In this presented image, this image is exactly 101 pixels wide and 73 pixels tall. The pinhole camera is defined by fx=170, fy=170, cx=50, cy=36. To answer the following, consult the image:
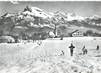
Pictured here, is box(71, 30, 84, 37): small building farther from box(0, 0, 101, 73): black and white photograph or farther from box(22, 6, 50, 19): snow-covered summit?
box(22, 6, 50, 19): snow-covered summit

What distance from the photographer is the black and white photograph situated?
4309 millimetres

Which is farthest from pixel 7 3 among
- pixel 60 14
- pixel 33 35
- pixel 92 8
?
pixel 92 8

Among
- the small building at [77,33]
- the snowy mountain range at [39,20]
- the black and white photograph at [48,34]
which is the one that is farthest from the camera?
the snowy mountain range at [39,20]

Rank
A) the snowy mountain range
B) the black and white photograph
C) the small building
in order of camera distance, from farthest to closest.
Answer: the snowy mountain range
the small building
the black and white photograph

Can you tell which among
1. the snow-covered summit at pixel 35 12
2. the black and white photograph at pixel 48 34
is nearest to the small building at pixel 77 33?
the black and white photograph at pixel 48 34

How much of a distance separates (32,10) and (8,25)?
78 cm

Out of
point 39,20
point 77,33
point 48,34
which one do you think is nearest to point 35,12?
point 39,20

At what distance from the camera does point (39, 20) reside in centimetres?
465

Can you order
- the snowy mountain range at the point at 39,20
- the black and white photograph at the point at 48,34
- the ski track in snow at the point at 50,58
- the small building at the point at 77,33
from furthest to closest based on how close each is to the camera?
1. the snowy mountain range at the point at 39,20
2. the small building at the point at 77,33
3. the black and white photograph at the point at 48,34
4. the ski track in snow at the point at 50,58

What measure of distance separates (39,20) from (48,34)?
46 centimetres

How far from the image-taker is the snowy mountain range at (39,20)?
462 centimetres

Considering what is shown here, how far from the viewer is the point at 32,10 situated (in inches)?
182

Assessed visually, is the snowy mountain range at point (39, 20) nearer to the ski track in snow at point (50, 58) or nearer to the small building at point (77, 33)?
the small building at point (77, 33)

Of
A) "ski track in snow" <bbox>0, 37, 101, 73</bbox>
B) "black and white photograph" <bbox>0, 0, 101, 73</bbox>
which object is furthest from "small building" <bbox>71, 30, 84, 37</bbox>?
"ski track in snow" <bbox>0, 37, 101, 73</bbox>
